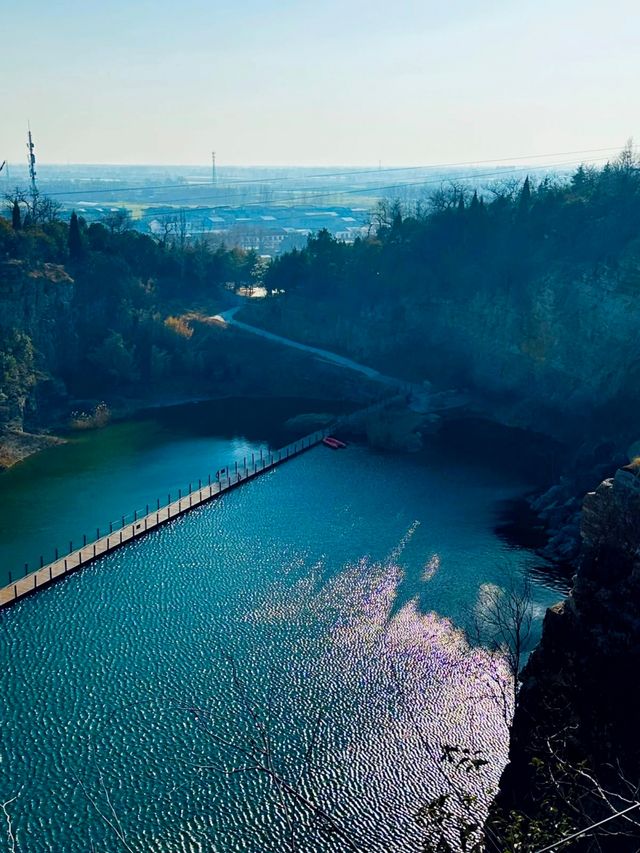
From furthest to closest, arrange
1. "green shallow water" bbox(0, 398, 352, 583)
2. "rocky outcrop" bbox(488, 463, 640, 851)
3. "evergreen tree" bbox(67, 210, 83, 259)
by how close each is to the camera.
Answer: "evergreen tree" bbox(67, 210, 83, 259) < "green shallow water" bbox(0, 398, 352, 583) < "rocky outcrop" bbox(488, 463, 640, 851)

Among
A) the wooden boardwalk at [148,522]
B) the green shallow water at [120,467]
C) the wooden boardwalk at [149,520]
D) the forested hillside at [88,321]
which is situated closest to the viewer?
the wooden boardwalk at [148,522]

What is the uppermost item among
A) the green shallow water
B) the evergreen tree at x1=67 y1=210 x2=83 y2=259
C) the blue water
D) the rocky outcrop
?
the evergreen tree at x1=67 y1=210 x2=83 y2=259

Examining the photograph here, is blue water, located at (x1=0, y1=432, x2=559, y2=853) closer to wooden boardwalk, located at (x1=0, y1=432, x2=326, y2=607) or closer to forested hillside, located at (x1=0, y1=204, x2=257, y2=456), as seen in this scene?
wooden boardwalk, located at (x1=0, y1=432, x2=326, y2=607)

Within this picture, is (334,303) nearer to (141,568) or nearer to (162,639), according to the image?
(141,568)

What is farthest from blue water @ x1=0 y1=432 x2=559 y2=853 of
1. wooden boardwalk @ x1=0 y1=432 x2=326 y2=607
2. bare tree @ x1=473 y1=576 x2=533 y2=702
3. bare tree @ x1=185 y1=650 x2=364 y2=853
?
wooden boardwalk @ x1=0 y1=432 x2=326 y2=607

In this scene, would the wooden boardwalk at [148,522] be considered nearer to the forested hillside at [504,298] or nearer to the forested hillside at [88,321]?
the forested hillside at [88,321]

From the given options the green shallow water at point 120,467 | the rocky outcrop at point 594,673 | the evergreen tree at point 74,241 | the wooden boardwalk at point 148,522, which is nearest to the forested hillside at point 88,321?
the evergreen tree at point 74,241

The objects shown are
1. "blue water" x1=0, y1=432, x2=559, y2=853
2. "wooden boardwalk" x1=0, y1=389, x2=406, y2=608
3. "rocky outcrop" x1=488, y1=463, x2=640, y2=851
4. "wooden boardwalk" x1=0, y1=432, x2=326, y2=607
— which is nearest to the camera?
"rocky outcrop" x1=488, y1=463, x2=640, y2=851
